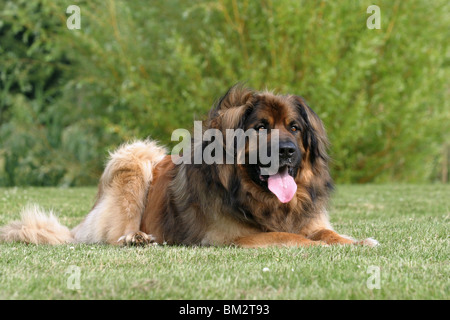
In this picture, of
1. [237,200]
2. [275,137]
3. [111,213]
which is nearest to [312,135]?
[275,137]

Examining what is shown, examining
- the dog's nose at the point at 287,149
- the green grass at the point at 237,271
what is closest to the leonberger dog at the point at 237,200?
the dog's nose at the point at 287,149

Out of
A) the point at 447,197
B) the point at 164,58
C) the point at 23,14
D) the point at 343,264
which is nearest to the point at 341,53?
the point at 164,58

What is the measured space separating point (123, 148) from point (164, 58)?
8.18 m

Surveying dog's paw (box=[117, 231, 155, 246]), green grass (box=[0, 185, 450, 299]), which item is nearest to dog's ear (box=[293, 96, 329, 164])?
green grass (box=[0, 185, 450, 299])

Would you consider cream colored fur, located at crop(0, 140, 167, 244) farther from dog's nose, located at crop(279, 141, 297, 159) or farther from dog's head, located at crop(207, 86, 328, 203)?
dog's nose, located at crop(279, 141, 297, 159)

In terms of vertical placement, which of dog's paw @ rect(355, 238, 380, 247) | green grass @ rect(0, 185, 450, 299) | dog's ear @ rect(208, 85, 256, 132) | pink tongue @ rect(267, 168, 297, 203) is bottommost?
dog's paw @ rect(355, 238, 380, 247)

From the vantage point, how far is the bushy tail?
4926 mm

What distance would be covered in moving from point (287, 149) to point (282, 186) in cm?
35

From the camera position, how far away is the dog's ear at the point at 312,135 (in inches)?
190

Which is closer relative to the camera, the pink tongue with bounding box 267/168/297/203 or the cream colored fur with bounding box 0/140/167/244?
the pink tongue with bounding box 267/168/297/203

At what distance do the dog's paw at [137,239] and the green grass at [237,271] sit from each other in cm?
31

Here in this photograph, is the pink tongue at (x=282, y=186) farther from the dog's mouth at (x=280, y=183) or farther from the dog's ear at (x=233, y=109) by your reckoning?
the dog's ear at (x=233, y=109)

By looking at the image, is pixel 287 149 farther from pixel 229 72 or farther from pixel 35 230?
pixel 229 72
